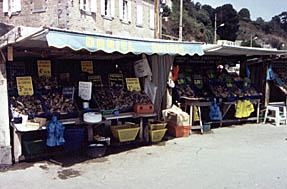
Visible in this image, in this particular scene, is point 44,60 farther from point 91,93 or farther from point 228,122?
point 228,122

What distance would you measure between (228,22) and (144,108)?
64.6 m

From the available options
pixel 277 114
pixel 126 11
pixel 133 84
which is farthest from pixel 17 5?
pixel 277 114

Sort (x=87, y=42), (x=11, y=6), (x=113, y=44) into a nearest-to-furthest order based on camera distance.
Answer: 1. (x=87, y=42)
2. (x=113, y=44)
3. (x=11, y=6)

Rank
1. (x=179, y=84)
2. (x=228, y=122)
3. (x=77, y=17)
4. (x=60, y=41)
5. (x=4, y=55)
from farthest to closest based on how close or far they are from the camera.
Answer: (x=77, y=17) < (x=228, y=122) < (x=179, y=84) < (x=4, y=55) < (x=60, y=41)

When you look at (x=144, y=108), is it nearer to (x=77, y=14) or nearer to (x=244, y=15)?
(x=77, y=14)

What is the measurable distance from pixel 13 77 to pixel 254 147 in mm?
6040

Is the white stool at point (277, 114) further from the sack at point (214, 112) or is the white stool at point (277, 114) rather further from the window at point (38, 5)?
the window at point (38, 5)

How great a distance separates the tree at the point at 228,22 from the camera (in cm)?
6362

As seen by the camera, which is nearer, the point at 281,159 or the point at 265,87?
the point at 281,159

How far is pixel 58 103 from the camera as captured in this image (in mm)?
5898

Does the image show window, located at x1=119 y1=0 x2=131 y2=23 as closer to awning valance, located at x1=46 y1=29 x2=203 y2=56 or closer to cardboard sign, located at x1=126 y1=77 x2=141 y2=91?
cardboard sign, located at x1=126 y1=77 x2=141 y2=91

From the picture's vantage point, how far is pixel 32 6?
67.2 feet

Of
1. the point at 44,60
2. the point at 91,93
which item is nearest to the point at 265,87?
the point at 91,93

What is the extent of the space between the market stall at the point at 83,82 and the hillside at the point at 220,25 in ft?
55.8
